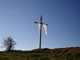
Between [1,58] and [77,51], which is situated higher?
[77,51]

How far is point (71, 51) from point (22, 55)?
104 inches

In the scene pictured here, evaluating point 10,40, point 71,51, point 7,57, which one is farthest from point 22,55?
point 10,40

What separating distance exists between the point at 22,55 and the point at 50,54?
158 cm

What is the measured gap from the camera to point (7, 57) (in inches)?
331

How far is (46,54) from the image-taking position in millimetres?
7691

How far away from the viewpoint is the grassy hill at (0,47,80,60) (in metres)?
7.06

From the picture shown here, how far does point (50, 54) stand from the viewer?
761 centimetres

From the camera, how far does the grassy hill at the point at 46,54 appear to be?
706cm

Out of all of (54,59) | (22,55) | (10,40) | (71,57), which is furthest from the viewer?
(10,40)

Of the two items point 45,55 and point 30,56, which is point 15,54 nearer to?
point 30,56

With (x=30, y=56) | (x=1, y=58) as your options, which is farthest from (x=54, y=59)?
(x=1, y=58)

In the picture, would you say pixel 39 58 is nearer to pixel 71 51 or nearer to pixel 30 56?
pixel 30 56

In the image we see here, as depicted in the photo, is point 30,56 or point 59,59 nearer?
point 59,59

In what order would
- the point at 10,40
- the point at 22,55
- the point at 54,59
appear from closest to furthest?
the point at 54,59 < the point at 22,55 < the point at 10,40
